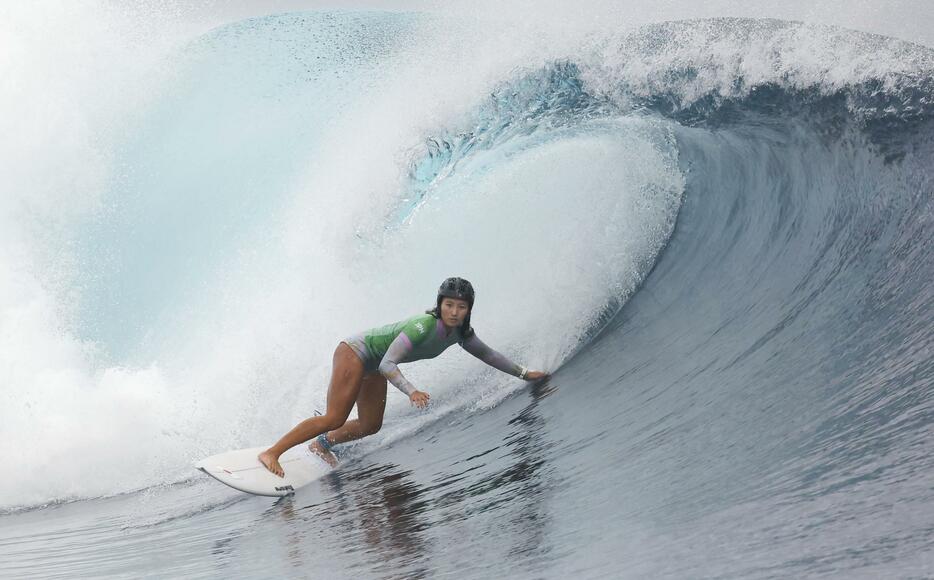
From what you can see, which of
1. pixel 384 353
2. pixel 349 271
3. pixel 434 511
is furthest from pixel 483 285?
pixel 434 511

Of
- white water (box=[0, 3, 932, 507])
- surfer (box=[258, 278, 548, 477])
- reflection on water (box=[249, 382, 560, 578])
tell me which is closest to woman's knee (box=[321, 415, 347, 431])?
surfer (box=[258, 278, 548, 477])

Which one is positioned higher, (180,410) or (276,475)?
(180,410)

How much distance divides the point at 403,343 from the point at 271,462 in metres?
0.98

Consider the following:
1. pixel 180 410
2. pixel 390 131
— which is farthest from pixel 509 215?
pixel 180 410

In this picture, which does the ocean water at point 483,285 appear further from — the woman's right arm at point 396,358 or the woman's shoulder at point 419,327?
the woman's shoulder at point 419,327

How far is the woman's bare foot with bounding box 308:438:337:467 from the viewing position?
6.02 m

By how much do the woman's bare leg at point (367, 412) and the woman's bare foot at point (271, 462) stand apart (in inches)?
23.6

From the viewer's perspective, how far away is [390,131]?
10.2 meters

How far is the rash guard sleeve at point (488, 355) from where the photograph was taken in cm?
587

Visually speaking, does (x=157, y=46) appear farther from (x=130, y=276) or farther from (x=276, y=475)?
(x=276, y=475)

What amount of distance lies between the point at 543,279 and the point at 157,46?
9.56 metres

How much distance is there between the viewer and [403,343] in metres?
5.52

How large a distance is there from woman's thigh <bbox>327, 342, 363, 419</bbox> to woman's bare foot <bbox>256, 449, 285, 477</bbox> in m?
0.39

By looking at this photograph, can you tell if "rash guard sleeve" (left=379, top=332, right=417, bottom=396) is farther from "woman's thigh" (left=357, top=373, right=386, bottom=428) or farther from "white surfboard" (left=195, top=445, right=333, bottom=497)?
"white surfboard" (left=195, top=445, right=333, bottom=497)
